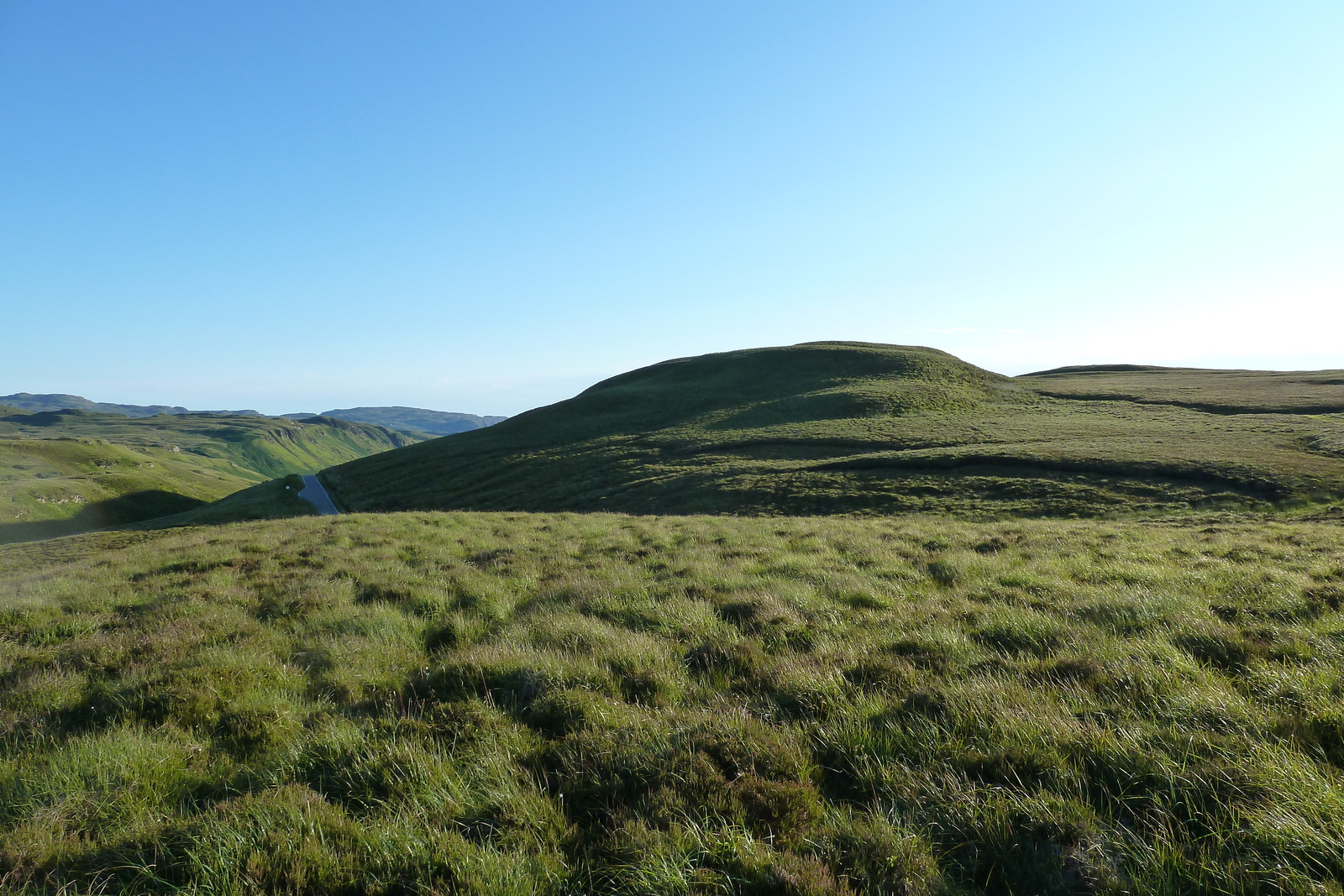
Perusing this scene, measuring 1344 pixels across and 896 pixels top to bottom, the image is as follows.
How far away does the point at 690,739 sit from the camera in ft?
15.9

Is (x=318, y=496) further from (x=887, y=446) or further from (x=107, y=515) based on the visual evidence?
A: (x=887, y=446)

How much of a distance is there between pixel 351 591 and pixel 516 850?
853 centimetres

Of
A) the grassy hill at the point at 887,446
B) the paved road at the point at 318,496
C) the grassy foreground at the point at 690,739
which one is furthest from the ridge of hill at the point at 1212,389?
the paved road at the point at 318,496

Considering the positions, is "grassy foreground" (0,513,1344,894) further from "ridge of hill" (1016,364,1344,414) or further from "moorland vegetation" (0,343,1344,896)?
"ridge of hill" (1016,364,1344,414)

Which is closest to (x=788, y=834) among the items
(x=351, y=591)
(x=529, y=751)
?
(x=529, y=751)

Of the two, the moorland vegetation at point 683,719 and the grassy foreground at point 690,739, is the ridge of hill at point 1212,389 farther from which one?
the grassy foreground at point 690,739

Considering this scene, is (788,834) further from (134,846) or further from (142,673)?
(142,673)

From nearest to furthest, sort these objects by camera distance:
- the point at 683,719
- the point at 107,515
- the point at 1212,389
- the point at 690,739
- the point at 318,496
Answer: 1. the point at 690,739
2. the point at 683,719
3. the point at 318,496
4. the point at 1212,389
5. the point at 107,515

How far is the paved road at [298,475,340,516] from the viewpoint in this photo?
58625 mm

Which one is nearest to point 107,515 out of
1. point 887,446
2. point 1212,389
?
point 887,446

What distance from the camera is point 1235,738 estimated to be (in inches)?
169

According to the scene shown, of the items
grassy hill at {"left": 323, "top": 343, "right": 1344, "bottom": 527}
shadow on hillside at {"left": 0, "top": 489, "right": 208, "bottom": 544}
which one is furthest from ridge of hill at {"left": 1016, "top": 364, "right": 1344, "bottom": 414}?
shadow on hillside at {"left": 0, "top": 489, "right": 208, "bottom": 544}

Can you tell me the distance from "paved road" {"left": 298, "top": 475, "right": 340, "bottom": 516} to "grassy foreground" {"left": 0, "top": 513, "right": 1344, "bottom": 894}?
173 feet

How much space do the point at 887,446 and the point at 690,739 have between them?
1846 inches
